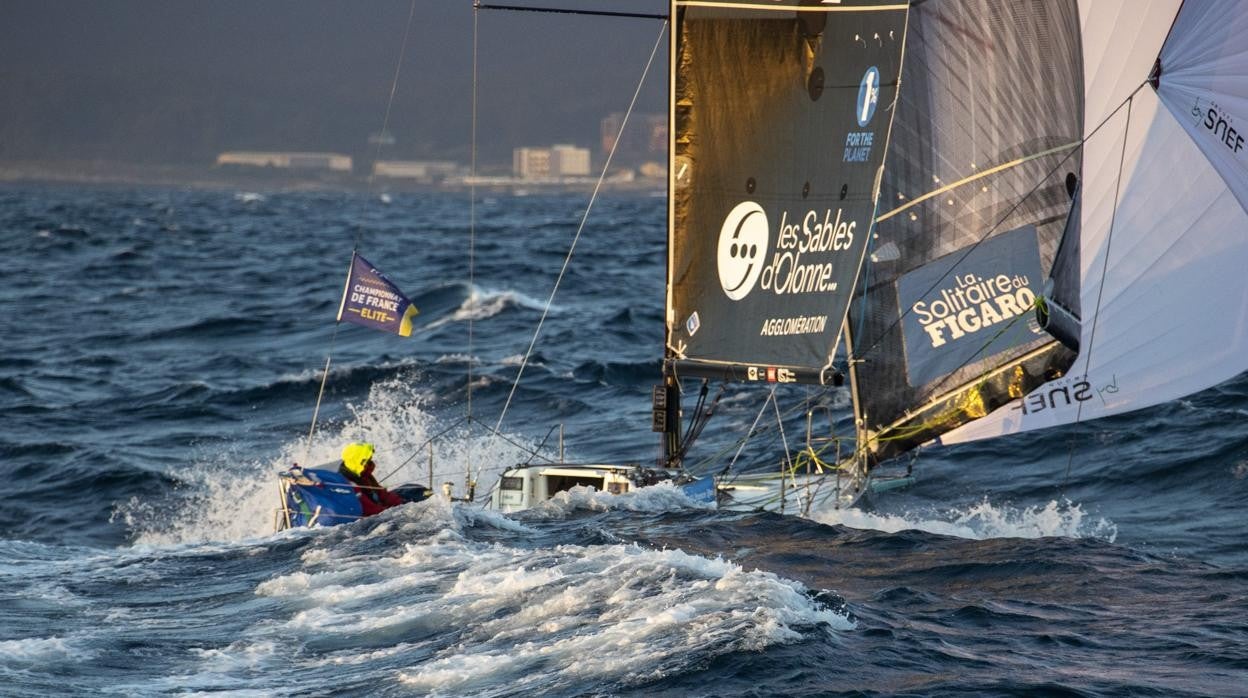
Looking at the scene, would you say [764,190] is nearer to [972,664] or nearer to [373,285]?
[373,285]

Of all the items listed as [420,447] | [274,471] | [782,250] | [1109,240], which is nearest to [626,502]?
[782,250]

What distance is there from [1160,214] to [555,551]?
652cm

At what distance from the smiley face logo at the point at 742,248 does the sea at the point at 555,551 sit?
1785 millimetres

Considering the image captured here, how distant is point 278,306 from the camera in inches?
1401

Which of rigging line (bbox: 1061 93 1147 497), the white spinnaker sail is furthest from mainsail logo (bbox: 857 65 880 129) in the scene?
rigging line (bbox: 1061 93 1147 497)

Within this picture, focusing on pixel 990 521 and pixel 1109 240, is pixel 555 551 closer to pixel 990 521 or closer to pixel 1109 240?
pixel 990 521

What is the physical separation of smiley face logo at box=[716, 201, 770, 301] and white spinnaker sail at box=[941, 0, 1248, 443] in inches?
123

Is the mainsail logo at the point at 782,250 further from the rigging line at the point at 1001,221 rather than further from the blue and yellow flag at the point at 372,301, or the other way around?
the blue and yellow flag at the point at 372,301

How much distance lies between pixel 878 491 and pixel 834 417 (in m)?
5.20

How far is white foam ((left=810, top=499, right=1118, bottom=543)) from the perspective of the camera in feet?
47.3

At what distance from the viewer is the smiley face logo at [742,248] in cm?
1481

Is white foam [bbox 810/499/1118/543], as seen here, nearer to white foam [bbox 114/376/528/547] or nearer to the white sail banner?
the white sail banner

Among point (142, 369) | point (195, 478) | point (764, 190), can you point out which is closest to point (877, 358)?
point (764, 190)

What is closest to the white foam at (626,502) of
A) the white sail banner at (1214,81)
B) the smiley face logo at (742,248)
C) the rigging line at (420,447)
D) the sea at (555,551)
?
the sea at (555,551)
